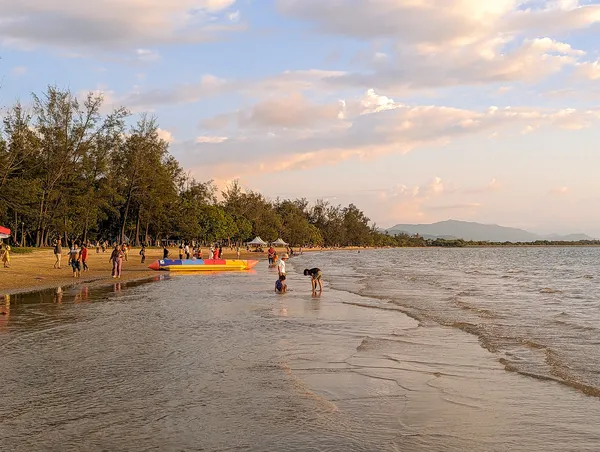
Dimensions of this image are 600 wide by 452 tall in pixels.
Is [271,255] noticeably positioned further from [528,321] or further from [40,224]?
[528,321]

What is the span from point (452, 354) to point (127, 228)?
8198 centimetres

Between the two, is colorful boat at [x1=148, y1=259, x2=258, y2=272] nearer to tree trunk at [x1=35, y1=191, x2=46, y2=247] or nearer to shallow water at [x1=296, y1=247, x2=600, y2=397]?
shallow water at [x1=296, y1=247, x2=600, y2=397]

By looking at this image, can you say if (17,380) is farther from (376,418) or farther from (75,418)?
(376,418)

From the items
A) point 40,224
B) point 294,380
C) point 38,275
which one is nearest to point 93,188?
point 40,224

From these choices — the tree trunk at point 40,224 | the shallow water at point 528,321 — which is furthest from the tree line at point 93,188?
the shallow water at point 528,321

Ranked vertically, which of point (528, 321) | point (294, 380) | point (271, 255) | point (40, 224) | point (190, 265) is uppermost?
point (40, 224)

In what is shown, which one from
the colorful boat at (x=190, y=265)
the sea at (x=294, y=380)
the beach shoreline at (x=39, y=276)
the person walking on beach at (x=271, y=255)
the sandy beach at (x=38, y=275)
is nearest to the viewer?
the sea at (x=294, y=380)

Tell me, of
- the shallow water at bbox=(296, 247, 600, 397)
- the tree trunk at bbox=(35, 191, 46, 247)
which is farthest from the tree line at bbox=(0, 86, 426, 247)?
the shallow water at bbox=(296, 247, 600, 397)

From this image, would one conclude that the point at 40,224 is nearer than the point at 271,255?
No

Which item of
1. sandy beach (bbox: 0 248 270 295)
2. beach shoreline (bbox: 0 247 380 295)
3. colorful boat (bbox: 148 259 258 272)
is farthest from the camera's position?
colorful boat (bbox: 148 259 258 272)

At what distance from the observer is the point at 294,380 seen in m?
9.18

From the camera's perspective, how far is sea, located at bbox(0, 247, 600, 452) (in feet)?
21.2

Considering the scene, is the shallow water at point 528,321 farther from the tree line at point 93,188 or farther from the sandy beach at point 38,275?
the tree line at point 93,188

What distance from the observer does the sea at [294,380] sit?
21.2 ft
